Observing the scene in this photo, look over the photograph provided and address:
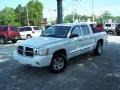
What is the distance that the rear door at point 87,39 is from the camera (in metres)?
11.1

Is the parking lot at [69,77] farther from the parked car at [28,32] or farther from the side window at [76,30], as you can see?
the parked car at [28,32]

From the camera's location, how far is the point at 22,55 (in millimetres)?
9297

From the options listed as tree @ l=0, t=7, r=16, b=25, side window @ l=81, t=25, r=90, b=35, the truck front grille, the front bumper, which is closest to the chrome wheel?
the front bumper

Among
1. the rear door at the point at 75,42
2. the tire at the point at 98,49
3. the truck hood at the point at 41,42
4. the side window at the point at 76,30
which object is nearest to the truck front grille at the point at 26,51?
the truck hood at the point at 41,42

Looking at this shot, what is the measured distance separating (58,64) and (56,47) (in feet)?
2.19

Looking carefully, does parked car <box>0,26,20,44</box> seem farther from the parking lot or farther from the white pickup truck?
the white pickup truck

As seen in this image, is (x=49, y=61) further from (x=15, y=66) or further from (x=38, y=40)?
(x=15, y=66)

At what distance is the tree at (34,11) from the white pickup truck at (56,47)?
87.9 metres

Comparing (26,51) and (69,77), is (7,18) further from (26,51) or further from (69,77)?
(69,77)

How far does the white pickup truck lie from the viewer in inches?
346

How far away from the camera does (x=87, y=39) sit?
11344 mm

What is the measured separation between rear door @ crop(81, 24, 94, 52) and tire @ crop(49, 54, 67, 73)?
5.60 feet

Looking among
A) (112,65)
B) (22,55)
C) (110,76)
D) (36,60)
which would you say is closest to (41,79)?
(36,60)

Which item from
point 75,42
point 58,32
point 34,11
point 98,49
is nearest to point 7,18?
point 34,11
